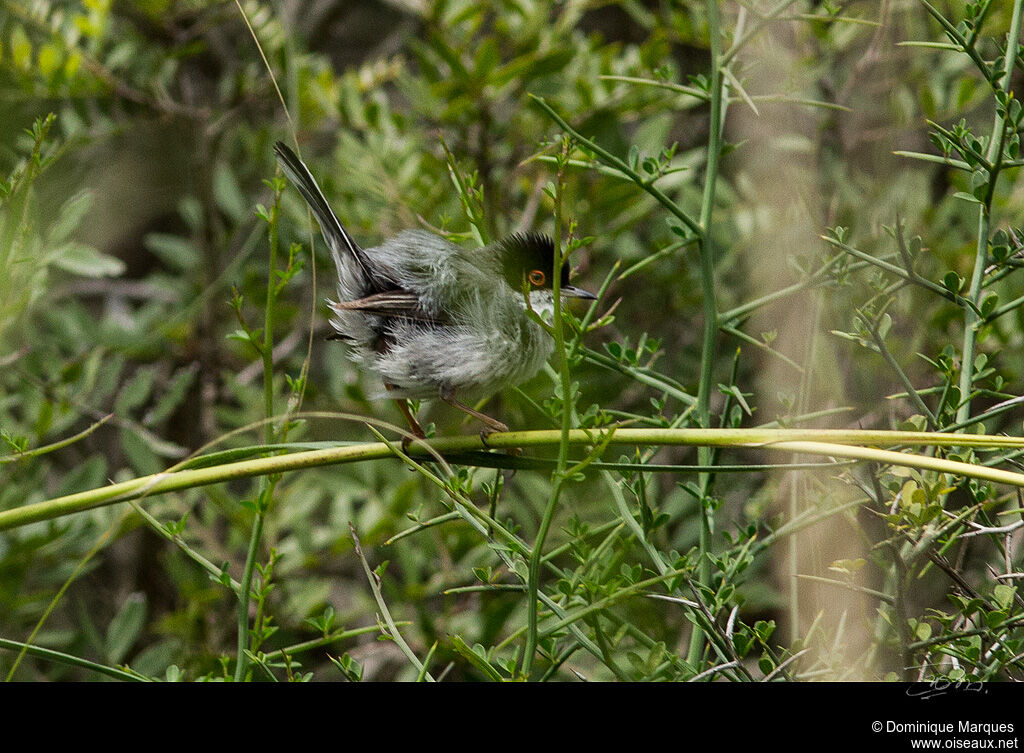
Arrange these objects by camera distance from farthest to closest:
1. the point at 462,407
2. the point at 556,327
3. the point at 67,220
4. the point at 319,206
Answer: the point at 67,220 < the point at 319,206 < the point at 462,407 < the point at 556,327

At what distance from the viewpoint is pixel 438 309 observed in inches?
78.2

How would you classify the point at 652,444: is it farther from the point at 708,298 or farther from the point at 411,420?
the point at 411,420

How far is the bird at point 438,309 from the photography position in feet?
6.03

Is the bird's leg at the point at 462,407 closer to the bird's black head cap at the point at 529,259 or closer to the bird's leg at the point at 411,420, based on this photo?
the bird's leg at the point at 411,420

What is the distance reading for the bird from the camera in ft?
6.03

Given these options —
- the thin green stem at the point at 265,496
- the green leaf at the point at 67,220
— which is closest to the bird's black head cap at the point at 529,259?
the thin green stem at the point at 265,496

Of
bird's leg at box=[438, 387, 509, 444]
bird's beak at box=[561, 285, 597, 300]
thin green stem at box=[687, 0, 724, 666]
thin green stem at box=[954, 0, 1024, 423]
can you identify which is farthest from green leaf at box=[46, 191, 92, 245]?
thin green stem at box=[954, 0, 1024, 423]

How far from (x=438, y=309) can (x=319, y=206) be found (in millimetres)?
312

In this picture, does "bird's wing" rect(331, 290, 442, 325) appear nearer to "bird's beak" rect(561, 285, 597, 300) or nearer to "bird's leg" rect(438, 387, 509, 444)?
"bird's leg" rect(438, 387, 509, 444)

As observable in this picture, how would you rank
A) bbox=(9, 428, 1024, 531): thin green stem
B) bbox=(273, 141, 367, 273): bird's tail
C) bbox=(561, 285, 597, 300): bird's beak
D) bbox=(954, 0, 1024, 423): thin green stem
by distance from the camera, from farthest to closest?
bbox=(561, 285, 597, 300): bird's beak, bbox=(273, 141, 367, 273): bird's tail, bbox=(954, 0, 1024, 423): thin green stem, bbox=(9, 428, 1024, 531): thin green stem

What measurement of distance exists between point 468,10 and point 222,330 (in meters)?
1.58

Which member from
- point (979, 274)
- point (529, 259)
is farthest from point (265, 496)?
point (979, 274)

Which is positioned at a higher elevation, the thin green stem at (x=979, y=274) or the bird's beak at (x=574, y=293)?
the thin green stem at (x=979, y=274)

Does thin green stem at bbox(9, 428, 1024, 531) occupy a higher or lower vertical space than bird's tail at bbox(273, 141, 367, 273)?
lower
